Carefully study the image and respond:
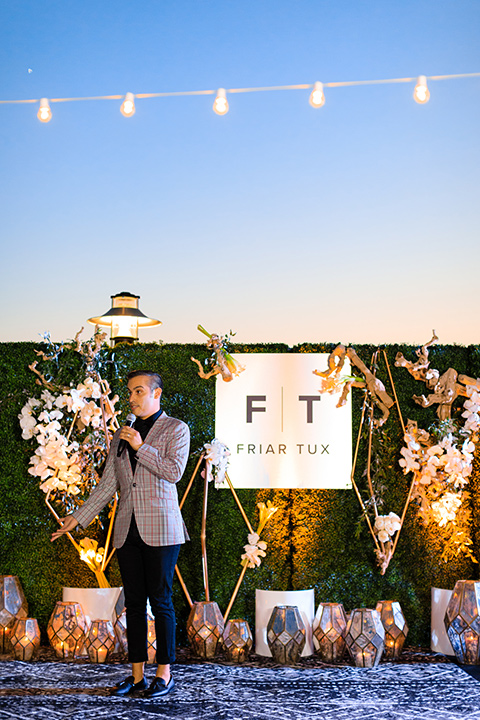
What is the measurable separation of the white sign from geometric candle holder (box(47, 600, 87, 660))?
110cm

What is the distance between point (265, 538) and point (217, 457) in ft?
1.89

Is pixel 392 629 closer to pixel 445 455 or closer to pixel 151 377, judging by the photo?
pixel 445 455

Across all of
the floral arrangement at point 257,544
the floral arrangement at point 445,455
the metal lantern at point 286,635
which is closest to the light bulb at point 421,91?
the floral arrangement at point 445,455

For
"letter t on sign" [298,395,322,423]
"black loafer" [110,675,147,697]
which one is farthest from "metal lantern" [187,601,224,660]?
"letter t on sign" [298,395,322,423]

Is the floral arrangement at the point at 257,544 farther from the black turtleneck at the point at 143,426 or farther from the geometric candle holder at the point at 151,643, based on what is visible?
the black turtleneck at the point at 143,426

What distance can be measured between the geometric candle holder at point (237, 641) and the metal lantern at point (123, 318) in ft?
7.90

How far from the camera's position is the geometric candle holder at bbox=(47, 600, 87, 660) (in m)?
3.81

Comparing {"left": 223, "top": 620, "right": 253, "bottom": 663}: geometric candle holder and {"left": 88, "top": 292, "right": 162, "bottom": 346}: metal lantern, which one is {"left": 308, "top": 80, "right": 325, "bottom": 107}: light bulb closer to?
{"left": 88, "top": 292, "right": 162, "bottom": 346}: metal lantern

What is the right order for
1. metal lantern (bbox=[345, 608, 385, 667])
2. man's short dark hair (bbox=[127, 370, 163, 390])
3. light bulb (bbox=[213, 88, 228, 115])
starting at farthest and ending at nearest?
light bulb (bbox=[213, 88, 228, 115]) → metal lantern (bbox=[345, 608, 385, 667]) → man's short dark hair (bbox=[127, 370, 163, 390])

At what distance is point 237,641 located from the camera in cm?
379

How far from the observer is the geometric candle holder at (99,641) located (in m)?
3.77

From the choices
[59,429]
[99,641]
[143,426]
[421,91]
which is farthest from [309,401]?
[421,91]

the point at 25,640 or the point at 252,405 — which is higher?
the point at 252,405

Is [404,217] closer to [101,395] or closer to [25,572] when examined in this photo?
[101,395]
